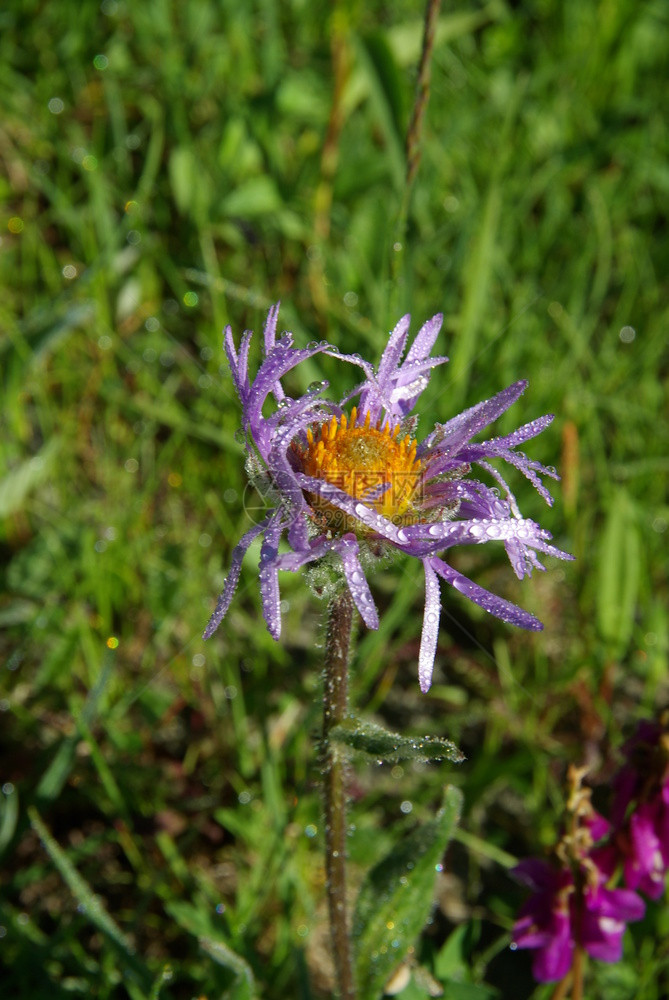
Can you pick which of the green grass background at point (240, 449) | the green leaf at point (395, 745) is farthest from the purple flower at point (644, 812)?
the green leaf at point (395, 745)

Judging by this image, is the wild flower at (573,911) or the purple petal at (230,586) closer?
the purple petal at (230,586)

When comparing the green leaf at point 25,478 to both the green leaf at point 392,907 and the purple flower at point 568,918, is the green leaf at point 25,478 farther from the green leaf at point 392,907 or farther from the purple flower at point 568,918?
the purple flower at point 568,918

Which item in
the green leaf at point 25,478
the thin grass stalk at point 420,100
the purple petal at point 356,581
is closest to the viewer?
the purple petal at point 356,581

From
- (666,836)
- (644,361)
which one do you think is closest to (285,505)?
(666,836)

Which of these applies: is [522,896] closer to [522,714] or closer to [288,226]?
[522,714]

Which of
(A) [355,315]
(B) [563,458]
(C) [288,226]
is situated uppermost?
(C) [288,226]

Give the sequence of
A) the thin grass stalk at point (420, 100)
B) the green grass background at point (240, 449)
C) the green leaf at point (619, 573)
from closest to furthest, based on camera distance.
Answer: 1. the thin grass stalk at point (420, 100)
2. the green grass background at point (240, 449)
3. the green leaf at point (619, 573)

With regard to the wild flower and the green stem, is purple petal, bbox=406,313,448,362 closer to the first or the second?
the green stem

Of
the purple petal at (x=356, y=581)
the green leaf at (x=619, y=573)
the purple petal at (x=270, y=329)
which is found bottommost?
the green leaf at (x=619, y=573)
